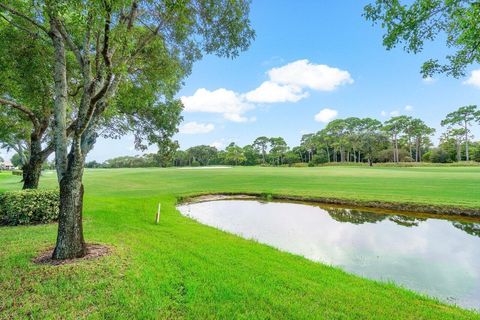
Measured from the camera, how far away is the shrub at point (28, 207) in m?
10.1

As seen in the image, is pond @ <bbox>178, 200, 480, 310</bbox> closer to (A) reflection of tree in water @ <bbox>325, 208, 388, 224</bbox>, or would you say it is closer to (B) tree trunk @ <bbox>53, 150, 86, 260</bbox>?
(A) reflection of tree in water @ <bbox>325, 208, 388, 224</bbox>

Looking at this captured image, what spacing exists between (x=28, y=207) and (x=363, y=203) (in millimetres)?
19322

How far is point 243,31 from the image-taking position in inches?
310

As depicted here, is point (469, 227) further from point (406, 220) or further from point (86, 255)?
point (86, 255)

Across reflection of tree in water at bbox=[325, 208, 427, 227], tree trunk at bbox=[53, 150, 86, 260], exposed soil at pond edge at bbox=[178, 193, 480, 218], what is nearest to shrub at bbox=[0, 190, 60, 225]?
tree trunk at bbox=[53, 150, 86, 260]

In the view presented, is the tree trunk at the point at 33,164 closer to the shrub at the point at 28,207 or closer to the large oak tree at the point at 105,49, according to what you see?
the shrub at the point at 28,207

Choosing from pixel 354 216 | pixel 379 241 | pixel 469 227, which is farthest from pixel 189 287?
pixel 469 227

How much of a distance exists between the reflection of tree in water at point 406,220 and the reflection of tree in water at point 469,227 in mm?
1592

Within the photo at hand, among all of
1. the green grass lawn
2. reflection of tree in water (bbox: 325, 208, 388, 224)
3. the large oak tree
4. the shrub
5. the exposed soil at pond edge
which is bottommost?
reflection of tree in water (bbox: 325, 208, 388, 224)

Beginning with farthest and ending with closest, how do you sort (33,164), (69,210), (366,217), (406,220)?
(366,217) → (406,220) → (33,164) → (69,210)

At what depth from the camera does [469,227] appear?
13102 millimetres

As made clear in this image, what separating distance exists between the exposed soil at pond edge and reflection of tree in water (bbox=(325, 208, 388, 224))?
5.36 ft

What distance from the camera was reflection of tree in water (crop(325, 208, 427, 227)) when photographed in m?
14.6

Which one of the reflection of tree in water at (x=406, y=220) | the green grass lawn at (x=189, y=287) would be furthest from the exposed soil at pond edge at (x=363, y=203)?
the green grass lawn at (x=189, y=287)
